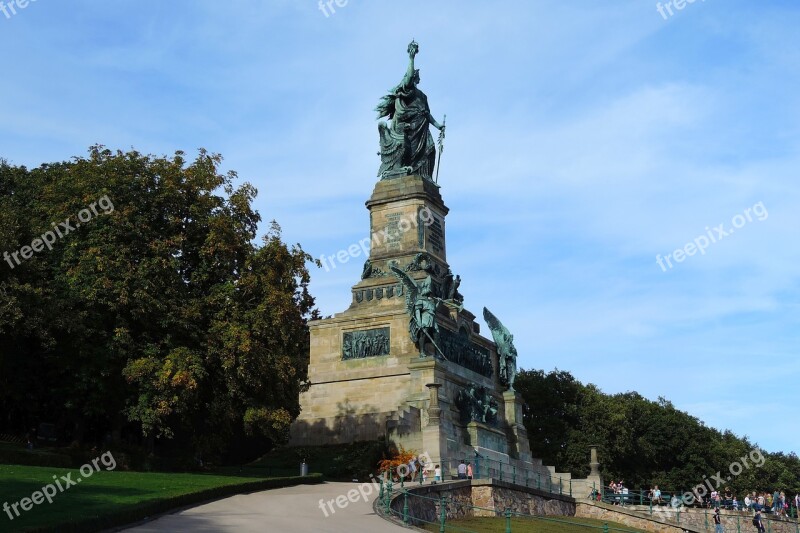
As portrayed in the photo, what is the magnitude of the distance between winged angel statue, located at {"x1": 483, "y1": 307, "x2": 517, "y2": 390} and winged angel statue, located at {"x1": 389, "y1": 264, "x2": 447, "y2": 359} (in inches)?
240

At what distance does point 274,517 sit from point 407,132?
2887 centimetres

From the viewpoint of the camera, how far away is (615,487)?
166ft

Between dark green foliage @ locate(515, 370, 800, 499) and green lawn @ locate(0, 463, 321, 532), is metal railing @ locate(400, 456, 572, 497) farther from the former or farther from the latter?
dark green foliage @ locate(515, 370, 800, 499)

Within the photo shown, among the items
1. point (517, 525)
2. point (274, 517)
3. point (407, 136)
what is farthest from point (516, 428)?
point (274, 517)

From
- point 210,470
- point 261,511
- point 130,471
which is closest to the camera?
point 261,511

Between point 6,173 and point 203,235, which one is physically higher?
point 6,173

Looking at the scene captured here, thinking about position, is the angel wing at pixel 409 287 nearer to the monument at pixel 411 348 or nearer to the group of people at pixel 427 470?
the monument at pixel 411 348

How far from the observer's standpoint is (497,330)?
165 feet

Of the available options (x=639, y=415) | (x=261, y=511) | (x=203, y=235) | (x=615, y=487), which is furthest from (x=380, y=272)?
(x=639, y=415)

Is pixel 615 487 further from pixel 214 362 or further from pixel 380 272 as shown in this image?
pixel 214 362

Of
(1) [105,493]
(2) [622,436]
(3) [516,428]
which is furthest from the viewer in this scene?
(2) [622,436]

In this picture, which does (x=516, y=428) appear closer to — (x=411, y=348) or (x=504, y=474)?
(x=504, y=474)

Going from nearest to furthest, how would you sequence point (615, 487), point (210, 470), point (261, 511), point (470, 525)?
point (261, 511) → point (470, 525) → point (210, 470) → point (615, 487)

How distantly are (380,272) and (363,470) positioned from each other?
12660 millimetres
